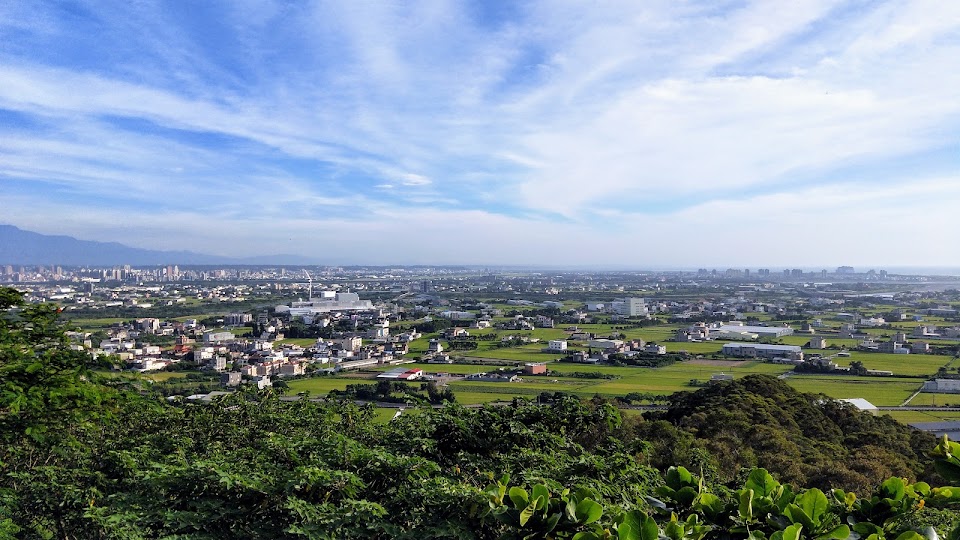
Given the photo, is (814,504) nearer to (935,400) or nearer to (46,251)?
(935,400)

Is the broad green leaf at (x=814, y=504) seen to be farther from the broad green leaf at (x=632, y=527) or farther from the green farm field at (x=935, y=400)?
the green farm field at (x=935, y=400)

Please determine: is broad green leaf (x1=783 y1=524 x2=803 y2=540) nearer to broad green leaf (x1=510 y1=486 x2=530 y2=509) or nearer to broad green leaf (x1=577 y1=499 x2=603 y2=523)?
broad green leaf (x1=577 y1=499 x2=603 y2=523)

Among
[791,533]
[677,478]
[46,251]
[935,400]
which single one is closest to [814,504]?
[791,533]

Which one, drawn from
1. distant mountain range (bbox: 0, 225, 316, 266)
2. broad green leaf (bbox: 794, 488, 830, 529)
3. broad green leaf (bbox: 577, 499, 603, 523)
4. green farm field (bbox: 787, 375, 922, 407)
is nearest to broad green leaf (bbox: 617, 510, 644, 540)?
broad green leaf (bbox: 577, 499, 603, 523)

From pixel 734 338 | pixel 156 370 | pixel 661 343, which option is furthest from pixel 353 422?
pixel 734 338

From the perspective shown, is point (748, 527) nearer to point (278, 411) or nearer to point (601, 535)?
point (601, 535)

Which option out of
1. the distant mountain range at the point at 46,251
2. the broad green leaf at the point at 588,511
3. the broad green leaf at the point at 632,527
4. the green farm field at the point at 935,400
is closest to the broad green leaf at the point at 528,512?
the broad green leaf at the point at 588,511

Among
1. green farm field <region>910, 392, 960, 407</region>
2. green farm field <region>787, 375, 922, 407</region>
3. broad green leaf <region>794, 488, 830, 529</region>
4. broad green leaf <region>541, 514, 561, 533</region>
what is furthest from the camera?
green farm field <region>787, 375, 922, 407</region>
